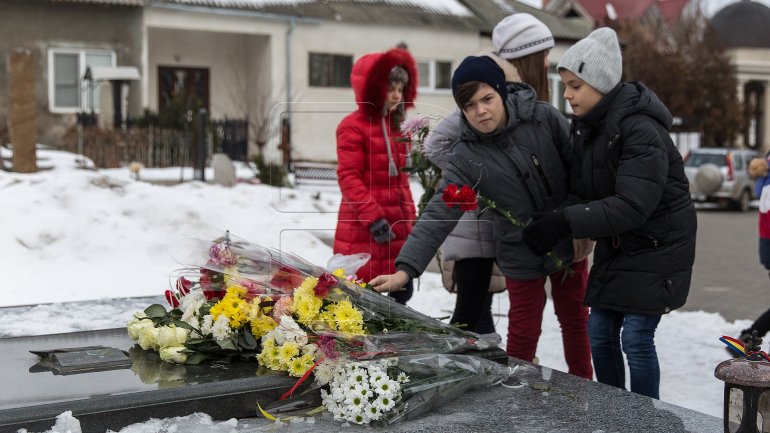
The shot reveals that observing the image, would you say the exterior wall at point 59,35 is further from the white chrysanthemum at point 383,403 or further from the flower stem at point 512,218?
the white chrysanthemum at point 383,403

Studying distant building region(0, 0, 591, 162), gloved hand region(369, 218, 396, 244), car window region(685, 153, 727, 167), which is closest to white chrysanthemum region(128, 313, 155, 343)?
gloved hand region(369, 218, 396, 244)

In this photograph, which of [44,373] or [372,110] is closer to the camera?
[44,373]

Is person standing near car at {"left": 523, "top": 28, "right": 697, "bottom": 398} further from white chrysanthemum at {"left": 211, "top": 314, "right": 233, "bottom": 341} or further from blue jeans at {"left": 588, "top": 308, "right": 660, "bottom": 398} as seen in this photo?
white chrysanthemum at {"left": 211, "top": 314, "right": 233, "bottom": 341}

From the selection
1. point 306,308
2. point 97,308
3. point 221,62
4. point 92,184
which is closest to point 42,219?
point 92,184

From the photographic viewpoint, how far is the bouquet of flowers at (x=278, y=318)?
11.9 feet

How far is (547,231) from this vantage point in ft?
12.4

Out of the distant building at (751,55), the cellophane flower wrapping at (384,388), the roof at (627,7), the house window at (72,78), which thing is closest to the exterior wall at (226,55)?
the house window at (72,78)

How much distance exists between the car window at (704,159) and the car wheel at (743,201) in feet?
2.82

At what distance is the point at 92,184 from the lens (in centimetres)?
1060

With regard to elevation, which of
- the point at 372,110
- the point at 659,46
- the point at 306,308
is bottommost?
the point at 306,308

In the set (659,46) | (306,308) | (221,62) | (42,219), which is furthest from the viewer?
(659,46)

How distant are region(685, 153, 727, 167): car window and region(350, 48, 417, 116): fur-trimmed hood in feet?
60.3

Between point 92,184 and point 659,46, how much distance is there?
28.8m

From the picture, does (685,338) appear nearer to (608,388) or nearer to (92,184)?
(608,388)
